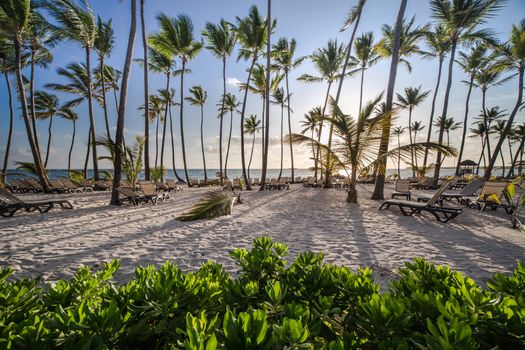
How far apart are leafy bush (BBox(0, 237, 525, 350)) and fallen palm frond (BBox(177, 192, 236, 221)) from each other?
4.90 metres

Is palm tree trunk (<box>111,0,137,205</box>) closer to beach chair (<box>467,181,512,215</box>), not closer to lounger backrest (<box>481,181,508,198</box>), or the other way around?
beach chair (<box>467,181,512,215</box>)

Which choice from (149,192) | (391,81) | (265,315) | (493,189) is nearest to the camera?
(265,315)

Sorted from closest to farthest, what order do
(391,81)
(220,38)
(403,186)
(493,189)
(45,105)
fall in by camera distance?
1. (493,189)
2. (391,81)
3. (403,186)
4. (220,38)
5. (45,105)

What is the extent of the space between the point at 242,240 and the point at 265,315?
12.3ft

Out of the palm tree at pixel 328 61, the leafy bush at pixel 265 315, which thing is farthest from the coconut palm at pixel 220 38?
the leafy bush at pixel 265 315

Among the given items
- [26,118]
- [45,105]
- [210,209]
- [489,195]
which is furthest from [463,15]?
[45,105]

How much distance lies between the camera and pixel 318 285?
4.03ft

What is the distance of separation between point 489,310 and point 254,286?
100cm

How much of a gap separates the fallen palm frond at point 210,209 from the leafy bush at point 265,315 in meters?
4.90

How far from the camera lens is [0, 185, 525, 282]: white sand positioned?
3.31 m

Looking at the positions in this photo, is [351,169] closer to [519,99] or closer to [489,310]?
[489,310]

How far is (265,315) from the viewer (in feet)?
2.53

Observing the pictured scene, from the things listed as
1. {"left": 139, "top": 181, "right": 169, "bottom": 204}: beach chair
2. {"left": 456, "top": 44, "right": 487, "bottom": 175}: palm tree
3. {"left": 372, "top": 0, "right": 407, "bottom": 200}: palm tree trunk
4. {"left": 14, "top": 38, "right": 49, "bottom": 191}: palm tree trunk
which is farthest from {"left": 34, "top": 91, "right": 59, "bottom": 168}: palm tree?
{"left": 456, "top": 44, "right": 487, "bottom": 175}: palm tree

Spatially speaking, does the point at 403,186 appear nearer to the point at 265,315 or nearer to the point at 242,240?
the point at 242,240
